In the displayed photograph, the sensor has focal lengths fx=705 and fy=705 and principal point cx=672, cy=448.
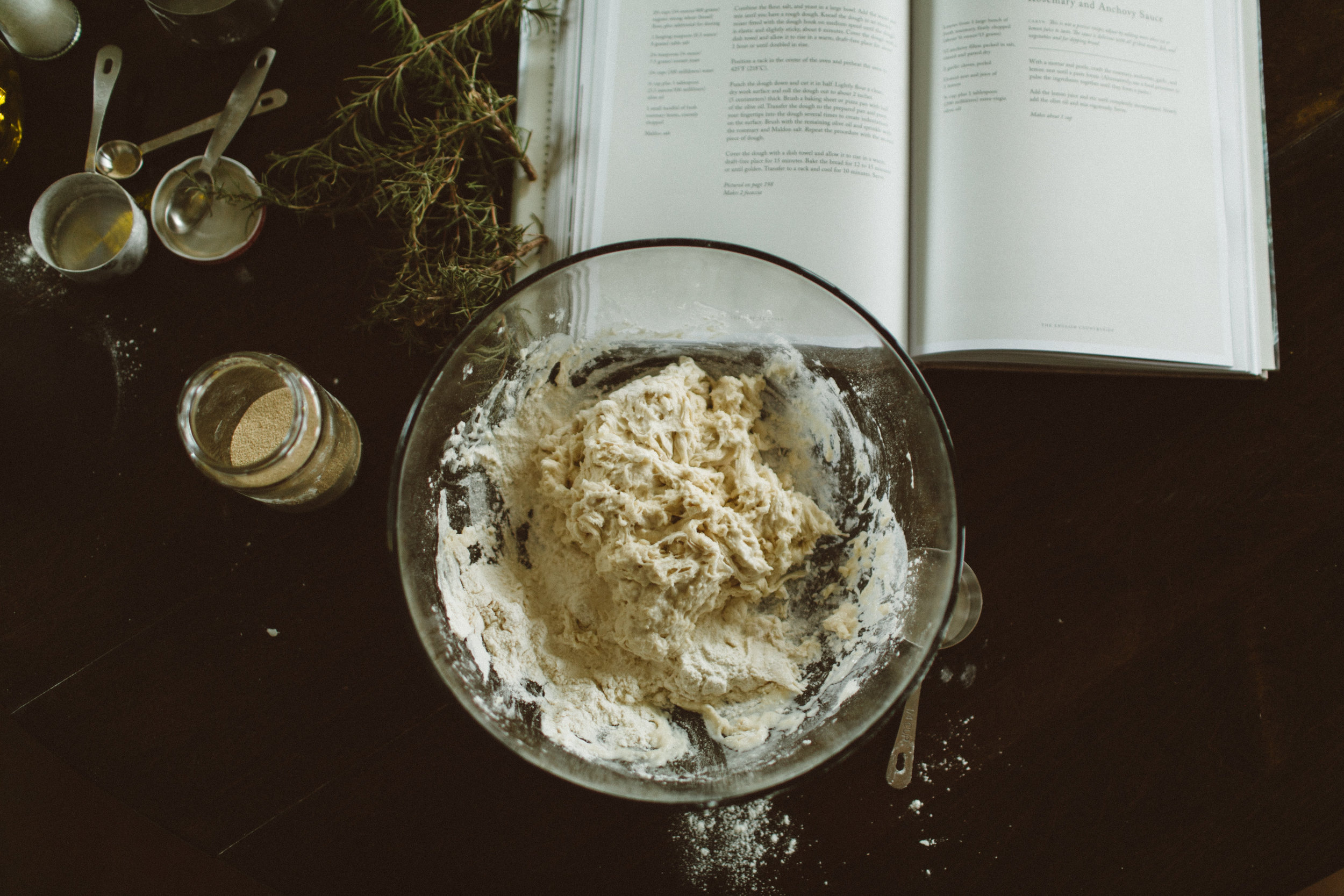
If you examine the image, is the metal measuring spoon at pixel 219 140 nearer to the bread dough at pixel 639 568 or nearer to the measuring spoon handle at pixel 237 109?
the measuring spoon handle at pixel 237 109

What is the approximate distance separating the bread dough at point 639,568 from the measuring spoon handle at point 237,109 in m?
0.58

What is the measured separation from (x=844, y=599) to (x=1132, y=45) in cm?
89

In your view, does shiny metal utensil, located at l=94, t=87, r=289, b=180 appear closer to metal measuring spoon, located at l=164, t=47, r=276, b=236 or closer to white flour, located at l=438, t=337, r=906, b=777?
metal measuring spoon, located at l=164, t=47, r=276, b=236

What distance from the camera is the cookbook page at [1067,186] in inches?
38.2

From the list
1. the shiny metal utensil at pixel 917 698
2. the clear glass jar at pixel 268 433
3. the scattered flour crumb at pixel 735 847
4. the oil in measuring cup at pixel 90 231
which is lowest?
the scattered flour crumb at pixel 735 847

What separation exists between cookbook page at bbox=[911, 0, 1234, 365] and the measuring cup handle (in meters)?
1.17

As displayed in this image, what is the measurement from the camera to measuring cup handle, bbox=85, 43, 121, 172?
102 cm

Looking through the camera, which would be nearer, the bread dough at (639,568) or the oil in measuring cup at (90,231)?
the bread dough at (639,568)

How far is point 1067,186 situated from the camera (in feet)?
3.24

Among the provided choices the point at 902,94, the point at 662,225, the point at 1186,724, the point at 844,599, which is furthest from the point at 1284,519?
the point at 662,225

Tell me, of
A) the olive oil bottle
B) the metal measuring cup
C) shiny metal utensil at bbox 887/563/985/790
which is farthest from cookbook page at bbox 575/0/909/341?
the olive oil bottle

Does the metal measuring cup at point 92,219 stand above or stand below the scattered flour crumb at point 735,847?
above

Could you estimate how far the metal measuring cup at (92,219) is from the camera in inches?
38.6

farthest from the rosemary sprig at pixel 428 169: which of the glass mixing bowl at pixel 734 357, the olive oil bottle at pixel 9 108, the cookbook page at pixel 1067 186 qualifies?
the cookbook page at pixel 1067 186
